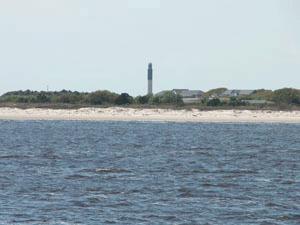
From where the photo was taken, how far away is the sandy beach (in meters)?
79.4

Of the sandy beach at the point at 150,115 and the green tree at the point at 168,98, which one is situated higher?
the green tree at the point at 168,98

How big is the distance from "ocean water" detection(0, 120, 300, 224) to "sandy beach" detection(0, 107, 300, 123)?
1778 inches

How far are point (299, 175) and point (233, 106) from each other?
67.4 meters

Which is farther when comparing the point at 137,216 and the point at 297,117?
the point at 297,117

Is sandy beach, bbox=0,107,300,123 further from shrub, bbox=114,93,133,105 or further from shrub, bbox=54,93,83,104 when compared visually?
shrub, bbox=54,93,83,104

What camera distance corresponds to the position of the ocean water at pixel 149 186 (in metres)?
14.6

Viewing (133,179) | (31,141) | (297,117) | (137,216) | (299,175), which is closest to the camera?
(137,216)

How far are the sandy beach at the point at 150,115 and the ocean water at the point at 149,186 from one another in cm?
4517

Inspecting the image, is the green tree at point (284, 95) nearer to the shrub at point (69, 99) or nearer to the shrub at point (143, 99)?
the shrub at point (143, 99)

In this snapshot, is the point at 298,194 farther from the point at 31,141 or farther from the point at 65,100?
the point at 65,100

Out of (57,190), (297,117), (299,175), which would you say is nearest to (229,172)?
(299,175)

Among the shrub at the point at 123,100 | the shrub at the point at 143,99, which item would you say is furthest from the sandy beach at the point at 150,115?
the shrub at the point at 143,99

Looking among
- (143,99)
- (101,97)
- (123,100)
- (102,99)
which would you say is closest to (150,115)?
(123,100)

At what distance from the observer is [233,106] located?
89.4 meters
